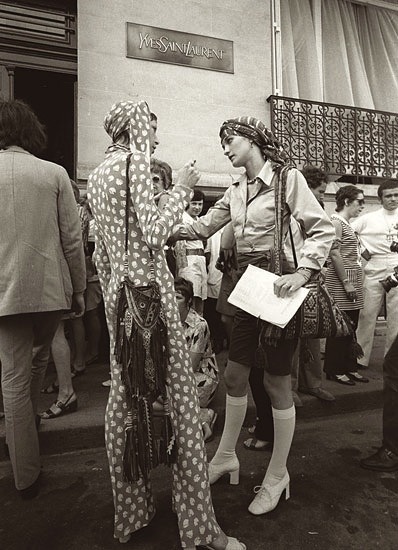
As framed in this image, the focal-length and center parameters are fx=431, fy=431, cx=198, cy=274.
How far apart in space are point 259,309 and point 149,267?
2.12 feet

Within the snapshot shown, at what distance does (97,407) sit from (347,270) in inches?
111

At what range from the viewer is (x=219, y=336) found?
5.56m

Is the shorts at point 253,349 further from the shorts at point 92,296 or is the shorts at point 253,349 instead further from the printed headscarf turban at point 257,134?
the shorts at point 92,296

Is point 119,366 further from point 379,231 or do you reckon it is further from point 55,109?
point 55,109

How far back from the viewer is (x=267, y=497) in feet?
7.77

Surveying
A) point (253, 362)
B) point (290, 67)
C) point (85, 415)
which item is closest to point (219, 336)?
point (85, 415)

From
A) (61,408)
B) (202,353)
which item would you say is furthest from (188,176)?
(61,408)

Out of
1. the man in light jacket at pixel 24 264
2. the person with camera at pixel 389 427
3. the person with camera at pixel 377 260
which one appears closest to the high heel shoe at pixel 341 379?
the person with camera at pixel 377 260

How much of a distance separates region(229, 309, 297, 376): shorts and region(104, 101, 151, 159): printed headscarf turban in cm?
108

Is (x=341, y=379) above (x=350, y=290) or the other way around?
the other way around

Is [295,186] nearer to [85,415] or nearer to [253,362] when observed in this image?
[253,362]

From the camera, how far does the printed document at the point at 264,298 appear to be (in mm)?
2135

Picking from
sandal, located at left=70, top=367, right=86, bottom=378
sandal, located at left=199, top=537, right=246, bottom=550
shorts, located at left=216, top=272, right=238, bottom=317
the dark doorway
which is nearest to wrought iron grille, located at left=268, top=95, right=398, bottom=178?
the dark doorway

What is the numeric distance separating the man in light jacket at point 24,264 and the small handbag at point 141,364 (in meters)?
0.85
